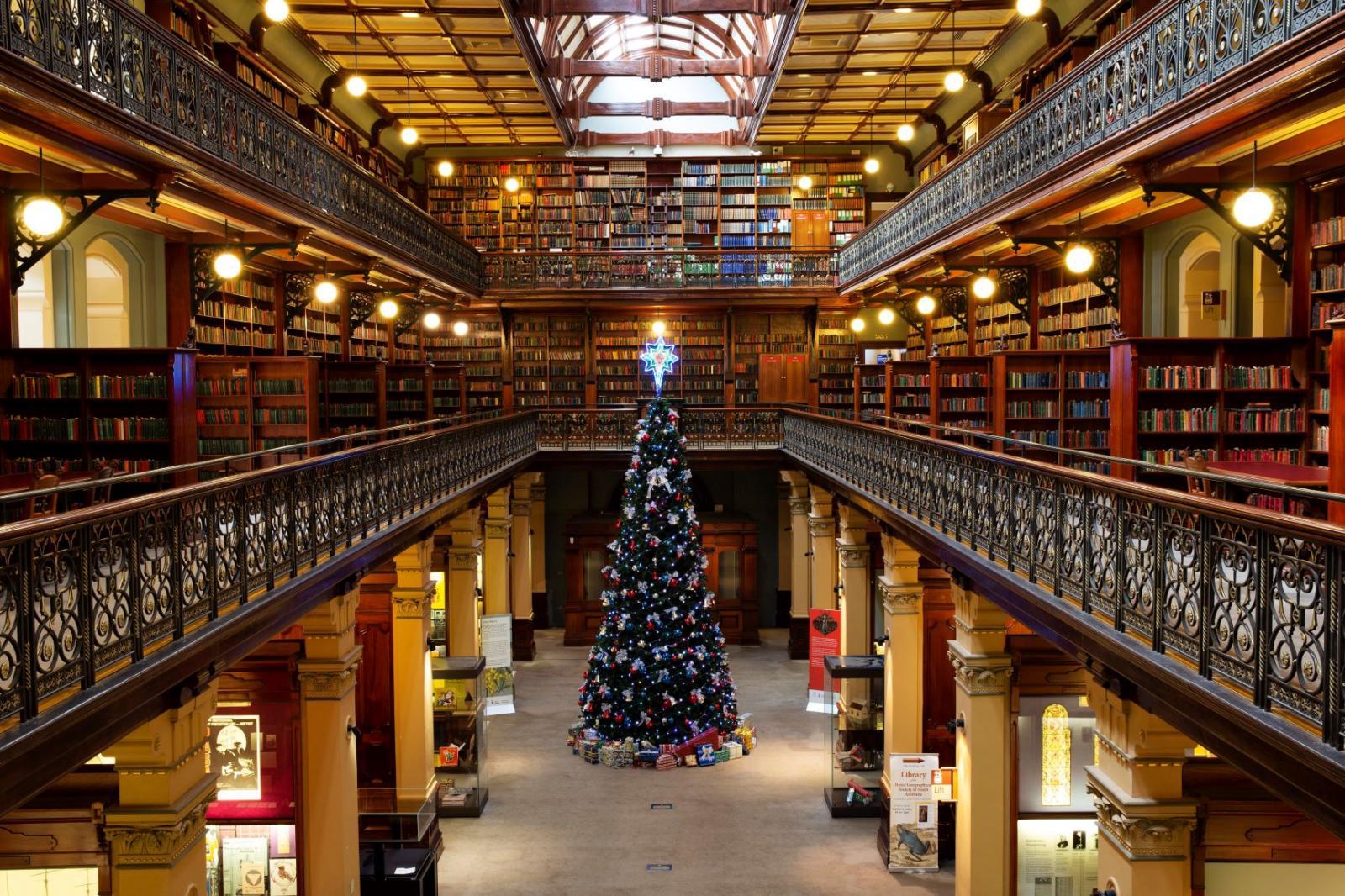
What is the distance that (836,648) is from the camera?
13.7m

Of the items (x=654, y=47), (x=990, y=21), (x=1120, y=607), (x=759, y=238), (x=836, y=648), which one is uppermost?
(x=654, y=47)

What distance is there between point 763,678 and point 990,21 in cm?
984

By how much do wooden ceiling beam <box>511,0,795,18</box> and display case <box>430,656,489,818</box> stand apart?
25.9ft

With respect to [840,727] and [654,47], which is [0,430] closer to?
[840,727]

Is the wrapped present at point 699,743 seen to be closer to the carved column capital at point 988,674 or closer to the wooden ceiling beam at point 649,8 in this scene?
the carved column capital at point 988,674

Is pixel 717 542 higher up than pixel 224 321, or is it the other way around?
pixel 224 321

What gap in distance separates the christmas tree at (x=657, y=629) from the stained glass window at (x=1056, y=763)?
5112 millimetres

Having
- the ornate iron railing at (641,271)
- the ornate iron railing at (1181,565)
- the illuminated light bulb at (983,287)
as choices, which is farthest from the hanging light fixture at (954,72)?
the ornate iron railing at (1181,565)

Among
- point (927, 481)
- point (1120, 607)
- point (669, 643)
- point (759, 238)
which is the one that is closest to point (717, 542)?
point (759, 238)

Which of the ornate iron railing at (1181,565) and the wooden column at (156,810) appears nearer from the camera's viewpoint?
the ornate iron railing at (1181,565)

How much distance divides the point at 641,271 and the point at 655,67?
11.6 feet

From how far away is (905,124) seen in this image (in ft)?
61.1

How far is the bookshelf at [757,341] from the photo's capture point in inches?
805

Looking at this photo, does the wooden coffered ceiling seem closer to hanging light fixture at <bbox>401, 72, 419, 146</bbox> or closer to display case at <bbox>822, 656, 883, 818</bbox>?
hanging light fixture at <bbox>401, 72, 419, 146</bbox>
